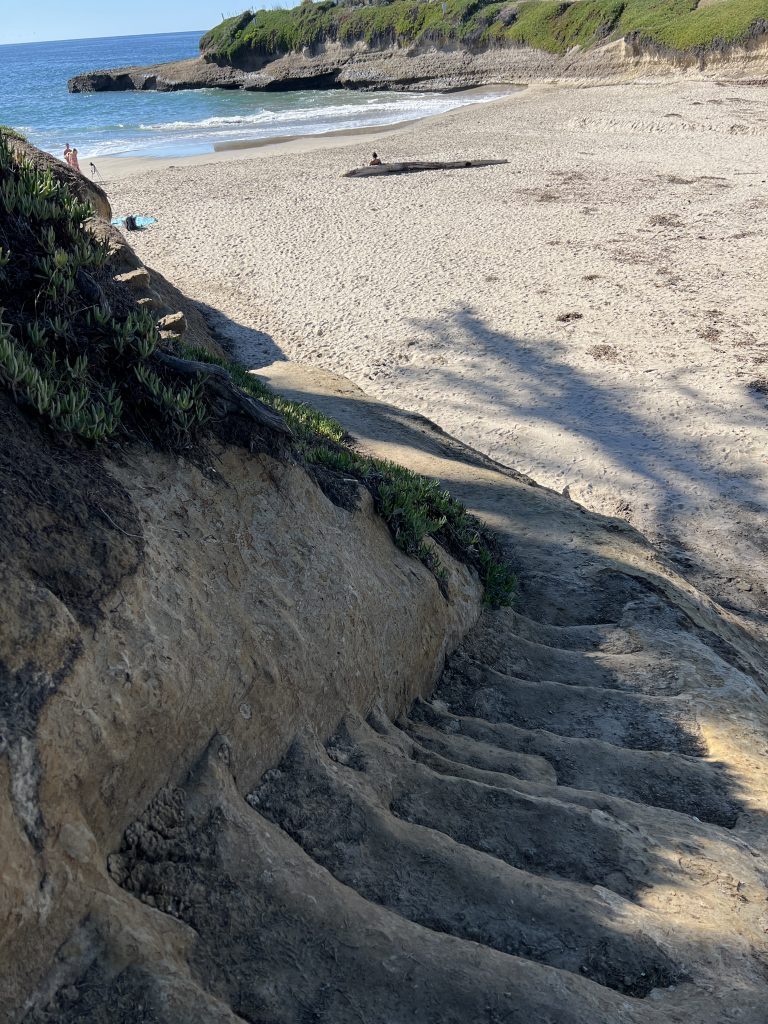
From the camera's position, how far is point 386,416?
32.4 ft

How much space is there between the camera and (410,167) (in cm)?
2673

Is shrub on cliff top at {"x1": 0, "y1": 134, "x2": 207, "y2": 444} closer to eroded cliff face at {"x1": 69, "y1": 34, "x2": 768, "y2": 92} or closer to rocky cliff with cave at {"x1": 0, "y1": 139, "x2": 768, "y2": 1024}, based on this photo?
rocky cliff with cave at {"x1": 0, "y1": 139, "x2": 768, "y2": 1024}

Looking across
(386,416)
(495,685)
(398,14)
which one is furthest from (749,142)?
(398,14)

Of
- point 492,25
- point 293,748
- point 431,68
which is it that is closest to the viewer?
point 293,748

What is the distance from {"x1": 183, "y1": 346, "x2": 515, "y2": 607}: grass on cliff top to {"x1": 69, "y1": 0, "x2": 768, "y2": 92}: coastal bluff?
45.0m

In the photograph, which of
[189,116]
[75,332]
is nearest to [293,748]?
[75,332]

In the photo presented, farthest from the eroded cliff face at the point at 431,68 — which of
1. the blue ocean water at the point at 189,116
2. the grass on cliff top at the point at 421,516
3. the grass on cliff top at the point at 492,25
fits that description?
the grass on cliff top at the point at 421,516

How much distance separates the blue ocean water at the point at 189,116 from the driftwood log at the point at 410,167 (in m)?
14.9

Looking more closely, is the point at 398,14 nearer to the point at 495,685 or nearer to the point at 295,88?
the point at 295,88

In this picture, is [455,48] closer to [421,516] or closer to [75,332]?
[421,516]

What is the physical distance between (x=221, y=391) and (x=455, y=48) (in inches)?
2731

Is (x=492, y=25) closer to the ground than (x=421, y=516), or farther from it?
farther from it

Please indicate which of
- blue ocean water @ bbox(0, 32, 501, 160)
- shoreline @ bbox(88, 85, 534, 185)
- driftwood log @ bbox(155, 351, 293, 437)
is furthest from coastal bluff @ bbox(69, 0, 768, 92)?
driftwood log @ bbox(155, 351, 293, 437)

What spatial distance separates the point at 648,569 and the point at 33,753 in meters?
5.27
